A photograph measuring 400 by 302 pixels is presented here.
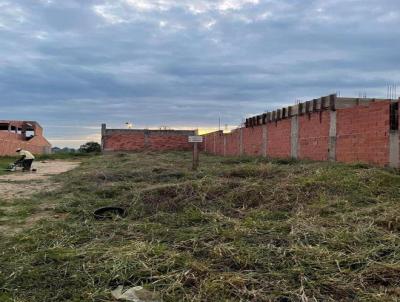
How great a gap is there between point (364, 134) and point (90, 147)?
38.2m

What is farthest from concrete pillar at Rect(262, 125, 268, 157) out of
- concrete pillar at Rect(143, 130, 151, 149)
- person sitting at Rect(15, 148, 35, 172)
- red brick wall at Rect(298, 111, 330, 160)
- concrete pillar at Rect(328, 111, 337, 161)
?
concrete pillar at Rect(143, 130, 151, 149)

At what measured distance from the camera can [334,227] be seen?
4898 mm

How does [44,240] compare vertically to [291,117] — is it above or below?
below

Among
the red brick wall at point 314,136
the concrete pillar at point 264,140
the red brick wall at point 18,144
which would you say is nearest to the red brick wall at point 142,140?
the red brick wall at point 18,144

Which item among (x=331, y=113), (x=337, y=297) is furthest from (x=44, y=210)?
(x=331, y=113)

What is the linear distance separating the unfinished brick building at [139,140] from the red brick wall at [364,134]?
2541 centimetres

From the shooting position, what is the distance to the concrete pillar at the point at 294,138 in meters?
14.3

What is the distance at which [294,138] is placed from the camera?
14609 millimetres

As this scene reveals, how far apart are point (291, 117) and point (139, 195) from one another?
29.3ft

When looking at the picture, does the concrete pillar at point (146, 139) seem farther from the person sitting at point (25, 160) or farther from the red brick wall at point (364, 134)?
the red brick wall at point (364, 134)

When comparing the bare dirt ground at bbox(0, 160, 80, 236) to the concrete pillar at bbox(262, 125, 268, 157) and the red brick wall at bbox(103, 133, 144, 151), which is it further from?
the red brick wall at bbox(103, 133, 144, 151)

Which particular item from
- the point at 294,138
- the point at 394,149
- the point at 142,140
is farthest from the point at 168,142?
the point at 394,149

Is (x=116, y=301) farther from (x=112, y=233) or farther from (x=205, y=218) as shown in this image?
(x=205, y=218)

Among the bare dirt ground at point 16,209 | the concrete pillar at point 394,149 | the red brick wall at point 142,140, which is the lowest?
the bare dirt ground at point 16,209
